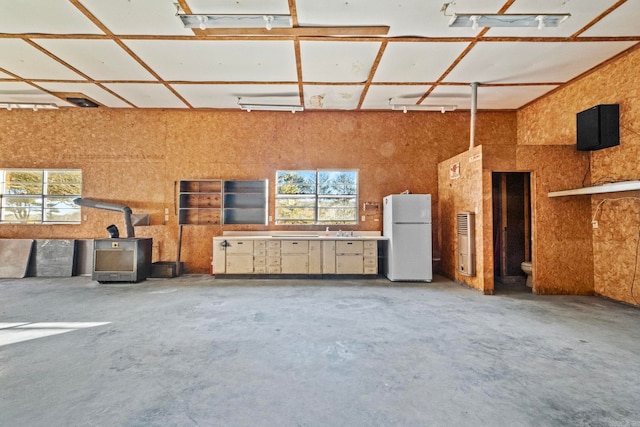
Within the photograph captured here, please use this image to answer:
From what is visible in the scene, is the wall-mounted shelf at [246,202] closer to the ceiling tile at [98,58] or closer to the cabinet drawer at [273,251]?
the cabinet drawer at [273,251]

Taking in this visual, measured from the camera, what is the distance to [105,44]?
409 cm

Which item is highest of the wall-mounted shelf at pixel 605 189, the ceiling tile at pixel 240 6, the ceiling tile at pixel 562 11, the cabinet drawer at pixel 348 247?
the ceiling tile at pixel 240 6

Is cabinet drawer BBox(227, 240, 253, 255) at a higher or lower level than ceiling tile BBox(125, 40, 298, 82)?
lower

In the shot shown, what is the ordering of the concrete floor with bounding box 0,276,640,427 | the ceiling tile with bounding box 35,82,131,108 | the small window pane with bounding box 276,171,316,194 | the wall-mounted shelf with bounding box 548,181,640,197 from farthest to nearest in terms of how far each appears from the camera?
1. the small window pane with bounding box 276,171,316,194
2. the ceiling tile with bounding box 35,82,131,108
3. the wall-mounted shelf with bounding box 548,181,640,197
4. the concrete floor with bounding box 0,276,640,427

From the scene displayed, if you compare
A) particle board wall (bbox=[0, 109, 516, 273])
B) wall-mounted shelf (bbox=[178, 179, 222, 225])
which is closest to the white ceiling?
particle board wall (bbox=[0, 109, 516, 273])

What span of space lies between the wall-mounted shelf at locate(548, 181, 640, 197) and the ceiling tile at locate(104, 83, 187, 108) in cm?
685

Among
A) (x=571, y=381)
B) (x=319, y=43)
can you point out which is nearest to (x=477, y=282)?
(x=571, y=381)

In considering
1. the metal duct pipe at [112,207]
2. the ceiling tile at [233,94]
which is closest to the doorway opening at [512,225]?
the ceiling tile at [233,94]

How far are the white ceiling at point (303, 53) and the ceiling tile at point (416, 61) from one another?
0.02m

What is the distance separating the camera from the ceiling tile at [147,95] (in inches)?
216

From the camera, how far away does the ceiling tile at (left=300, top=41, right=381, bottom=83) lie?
162 inches

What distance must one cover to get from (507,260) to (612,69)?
346 centimetres

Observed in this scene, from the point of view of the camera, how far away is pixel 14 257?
20.6 feet

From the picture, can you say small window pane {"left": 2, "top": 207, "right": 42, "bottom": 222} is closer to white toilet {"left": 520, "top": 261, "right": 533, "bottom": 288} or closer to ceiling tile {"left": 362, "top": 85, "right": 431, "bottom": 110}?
ceiling tile {"left": 362, "top": 85, "right": 431, "bottom": 110}
